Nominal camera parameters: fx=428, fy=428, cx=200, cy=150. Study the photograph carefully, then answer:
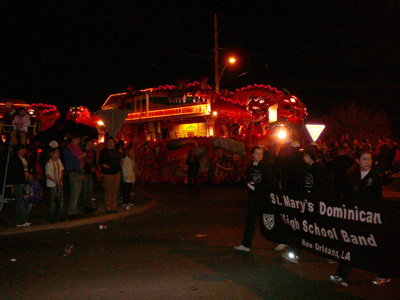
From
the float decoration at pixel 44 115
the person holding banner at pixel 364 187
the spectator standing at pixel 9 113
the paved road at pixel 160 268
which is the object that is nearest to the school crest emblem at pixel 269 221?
the paved road at pixel 160 268

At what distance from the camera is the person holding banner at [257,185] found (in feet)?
22.1

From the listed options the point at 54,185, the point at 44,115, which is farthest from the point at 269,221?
the point at 44,115

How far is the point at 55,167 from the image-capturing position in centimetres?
991

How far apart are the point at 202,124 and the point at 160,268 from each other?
2297 cm

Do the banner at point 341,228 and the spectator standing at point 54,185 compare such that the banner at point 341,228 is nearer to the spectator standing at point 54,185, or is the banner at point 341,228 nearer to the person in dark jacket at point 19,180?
the spectator standing at point 54,185

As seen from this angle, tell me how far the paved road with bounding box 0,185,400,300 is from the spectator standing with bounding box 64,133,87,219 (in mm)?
1039

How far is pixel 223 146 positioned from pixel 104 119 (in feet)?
33.5

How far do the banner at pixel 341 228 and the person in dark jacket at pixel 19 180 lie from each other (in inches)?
225

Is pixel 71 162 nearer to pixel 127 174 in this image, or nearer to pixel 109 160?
pixel 109 160

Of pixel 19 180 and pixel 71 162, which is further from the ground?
pixel 71 162

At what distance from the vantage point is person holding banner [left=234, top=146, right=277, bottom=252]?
6.74 metres

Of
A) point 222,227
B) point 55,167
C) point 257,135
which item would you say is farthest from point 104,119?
point 257,135

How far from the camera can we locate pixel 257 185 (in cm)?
679

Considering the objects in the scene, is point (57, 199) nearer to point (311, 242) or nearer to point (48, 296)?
point (48, 296)
